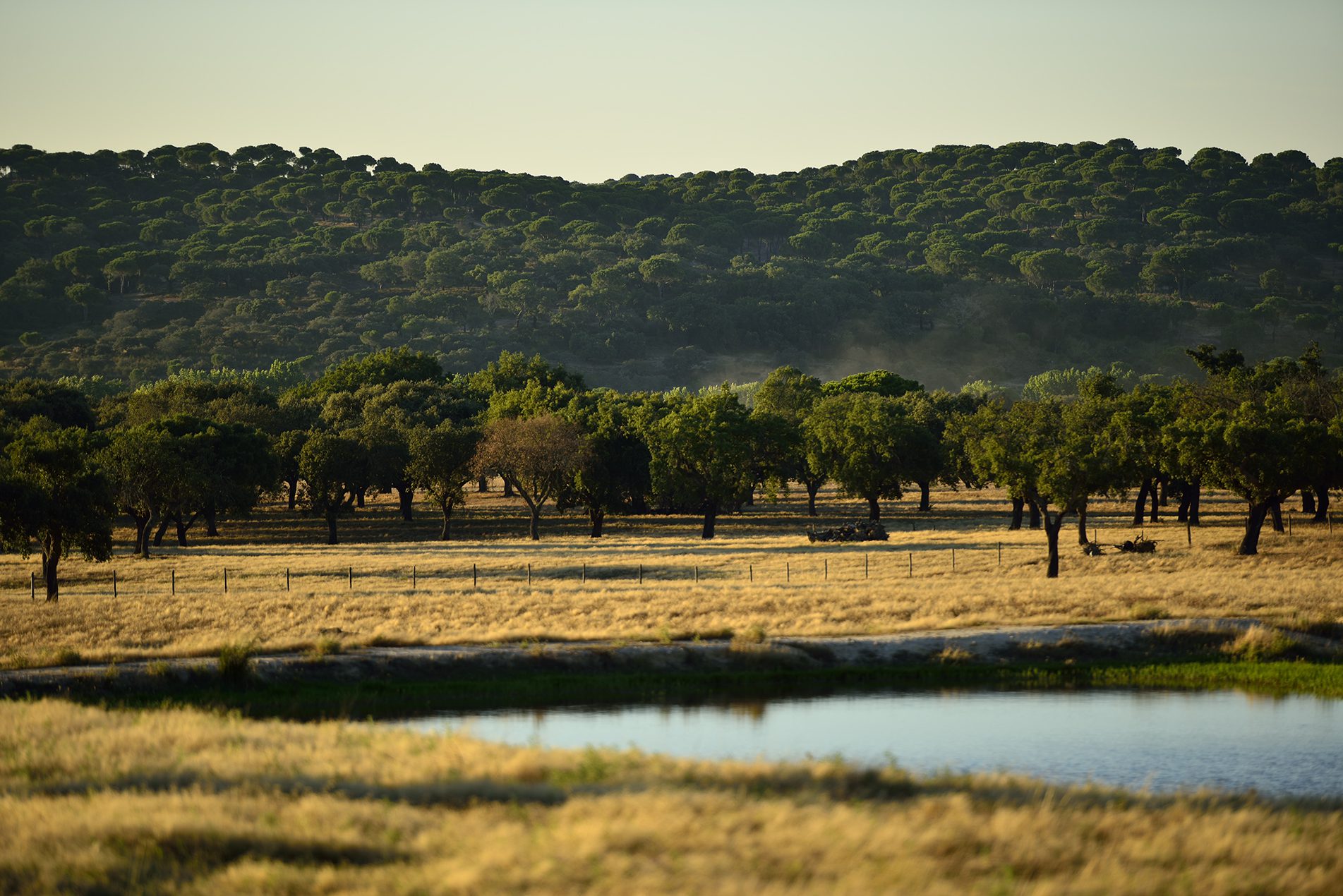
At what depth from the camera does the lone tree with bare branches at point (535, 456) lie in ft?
299

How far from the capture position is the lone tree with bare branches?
9112 cm

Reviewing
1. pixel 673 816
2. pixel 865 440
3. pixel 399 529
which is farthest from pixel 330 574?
pixel 673 816

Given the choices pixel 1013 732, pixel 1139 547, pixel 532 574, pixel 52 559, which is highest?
pixel 1139 547

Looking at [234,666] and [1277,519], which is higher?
[1277,519]

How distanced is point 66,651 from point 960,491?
107948mm

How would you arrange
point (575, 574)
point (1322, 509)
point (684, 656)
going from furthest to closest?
1. point (1322, 509)
2. point (575, 574)
3. point (684, 656)

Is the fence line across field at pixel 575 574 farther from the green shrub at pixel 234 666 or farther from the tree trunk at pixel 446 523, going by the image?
the tree trunk at pixel 446 523

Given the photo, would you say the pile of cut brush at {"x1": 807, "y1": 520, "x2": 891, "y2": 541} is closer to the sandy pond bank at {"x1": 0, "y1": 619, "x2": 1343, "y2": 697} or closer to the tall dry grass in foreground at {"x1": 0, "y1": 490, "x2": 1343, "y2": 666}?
the tall dry grass in foreground at {"x1": 0, "y1": 490, "x2": 1343, "y2": 666}

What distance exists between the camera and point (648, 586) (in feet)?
180

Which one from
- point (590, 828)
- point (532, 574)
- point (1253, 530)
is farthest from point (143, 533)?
point (590, 828)

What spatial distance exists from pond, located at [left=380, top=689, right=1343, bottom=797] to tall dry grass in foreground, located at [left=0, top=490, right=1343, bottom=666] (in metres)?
7.89

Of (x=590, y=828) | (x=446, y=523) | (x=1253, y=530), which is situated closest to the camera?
(x=590, y=828)

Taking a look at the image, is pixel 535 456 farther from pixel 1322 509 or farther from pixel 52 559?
pixel 1322 509

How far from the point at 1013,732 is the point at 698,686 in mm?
8692
